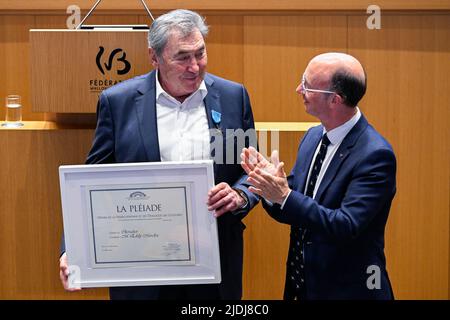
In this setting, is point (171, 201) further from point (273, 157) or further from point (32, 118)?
point (32, 118)

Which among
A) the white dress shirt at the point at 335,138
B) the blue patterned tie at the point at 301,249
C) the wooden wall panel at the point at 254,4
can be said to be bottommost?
the blue patterned tie at the point at 301,249

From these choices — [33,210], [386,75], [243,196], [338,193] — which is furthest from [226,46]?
[338,193]

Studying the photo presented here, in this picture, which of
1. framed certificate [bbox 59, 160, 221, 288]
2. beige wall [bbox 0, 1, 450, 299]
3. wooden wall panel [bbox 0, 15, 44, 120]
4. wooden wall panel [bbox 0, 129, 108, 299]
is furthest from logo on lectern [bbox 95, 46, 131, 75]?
wooden wall panel [bbox 0, 15, 44, 120]

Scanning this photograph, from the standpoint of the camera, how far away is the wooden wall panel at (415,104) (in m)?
3.36

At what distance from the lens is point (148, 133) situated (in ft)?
7.27

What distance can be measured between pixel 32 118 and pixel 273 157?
1.75 meters

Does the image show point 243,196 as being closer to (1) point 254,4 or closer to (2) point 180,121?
(2) point 180,121

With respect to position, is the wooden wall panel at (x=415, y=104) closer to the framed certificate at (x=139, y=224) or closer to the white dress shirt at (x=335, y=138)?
the white dress shirt at (x=335, y=138)

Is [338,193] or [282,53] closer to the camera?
[338,193]

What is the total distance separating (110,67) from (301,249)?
0.85 metres

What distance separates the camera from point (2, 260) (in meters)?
2.73

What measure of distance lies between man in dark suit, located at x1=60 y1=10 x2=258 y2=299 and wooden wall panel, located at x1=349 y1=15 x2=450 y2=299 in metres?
1.24

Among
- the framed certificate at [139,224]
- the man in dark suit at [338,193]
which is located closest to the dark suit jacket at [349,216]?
the man in dark suit at [338,193]
